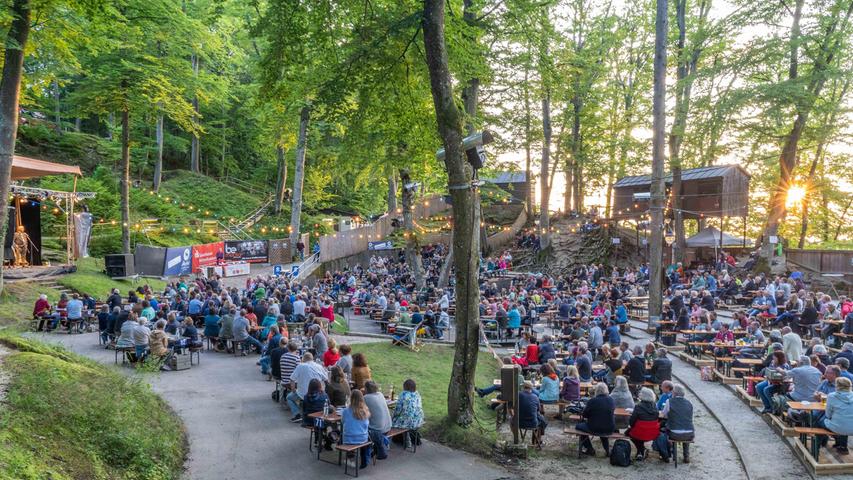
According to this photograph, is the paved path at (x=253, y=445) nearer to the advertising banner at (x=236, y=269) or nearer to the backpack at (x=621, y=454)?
the backpack at (x=621, y=454)

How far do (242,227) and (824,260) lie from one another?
32.0 m

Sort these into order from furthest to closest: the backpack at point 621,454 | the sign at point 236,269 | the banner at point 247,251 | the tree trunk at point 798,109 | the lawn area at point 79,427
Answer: the banner at point 247,251 → the sign at point 236,269 → the tree trunk at point 798,109 → the backpack at point 621,454 → the lawn area at point 79,427

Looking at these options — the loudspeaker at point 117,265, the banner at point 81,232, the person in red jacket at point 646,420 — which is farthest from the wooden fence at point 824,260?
the banner at point 81,232

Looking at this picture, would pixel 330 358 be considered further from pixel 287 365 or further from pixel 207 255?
pixel 207 255

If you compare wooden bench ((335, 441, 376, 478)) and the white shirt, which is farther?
the white shirt

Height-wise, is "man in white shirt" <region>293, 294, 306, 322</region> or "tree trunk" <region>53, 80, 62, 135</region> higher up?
"tree trunk" <region>53, 80, 62, 135</region>

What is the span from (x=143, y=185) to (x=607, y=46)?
30815 millimetres

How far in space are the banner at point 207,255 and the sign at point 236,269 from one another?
0.89 meters

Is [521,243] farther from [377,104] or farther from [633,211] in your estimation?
[377,104]

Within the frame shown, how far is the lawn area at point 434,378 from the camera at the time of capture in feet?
28.3

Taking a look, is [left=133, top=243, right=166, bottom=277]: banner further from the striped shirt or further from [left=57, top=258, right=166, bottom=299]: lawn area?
the striped shirt

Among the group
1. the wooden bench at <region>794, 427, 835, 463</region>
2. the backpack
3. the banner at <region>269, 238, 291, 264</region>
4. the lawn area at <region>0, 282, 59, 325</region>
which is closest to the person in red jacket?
the backpack

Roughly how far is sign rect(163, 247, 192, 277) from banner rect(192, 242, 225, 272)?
1.33ft

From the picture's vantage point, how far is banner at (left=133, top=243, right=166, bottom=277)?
2464 centimetres
